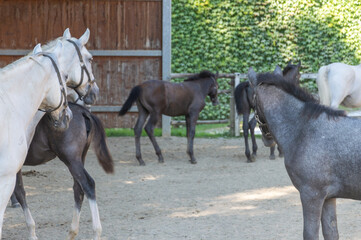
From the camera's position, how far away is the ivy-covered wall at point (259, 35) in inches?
575

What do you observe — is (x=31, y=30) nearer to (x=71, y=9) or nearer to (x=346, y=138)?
(x=71, y=9)

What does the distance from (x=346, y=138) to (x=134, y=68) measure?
951cm

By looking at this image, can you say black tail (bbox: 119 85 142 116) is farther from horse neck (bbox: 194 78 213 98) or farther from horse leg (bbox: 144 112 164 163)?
horse neck (bbox: 194 78 213 98)

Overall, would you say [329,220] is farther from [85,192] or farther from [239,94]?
[239,94]

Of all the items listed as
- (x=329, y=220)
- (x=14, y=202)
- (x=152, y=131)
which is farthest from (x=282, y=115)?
(x=152, y=131)

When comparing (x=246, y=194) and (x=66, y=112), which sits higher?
(x=66, y=112)

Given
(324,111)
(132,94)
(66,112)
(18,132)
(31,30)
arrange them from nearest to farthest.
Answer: (18,132) < (324,111) < (66,112) < (132,94) < (31,30)

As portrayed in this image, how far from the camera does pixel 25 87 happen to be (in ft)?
13.6

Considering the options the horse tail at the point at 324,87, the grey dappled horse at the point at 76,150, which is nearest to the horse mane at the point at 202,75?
the horse tail at the point at 324,87

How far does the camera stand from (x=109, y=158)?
18.9 ft

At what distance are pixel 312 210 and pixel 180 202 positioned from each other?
10.4 ft

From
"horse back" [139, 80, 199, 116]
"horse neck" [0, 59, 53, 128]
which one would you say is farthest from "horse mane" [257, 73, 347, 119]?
"horse back" [139, 80, 199, 116]

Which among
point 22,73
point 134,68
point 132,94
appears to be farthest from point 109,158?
point 134,68

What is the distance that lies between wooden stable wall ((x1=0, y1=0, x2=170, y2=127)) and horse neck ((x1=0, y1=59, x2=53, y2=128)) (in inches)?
347
